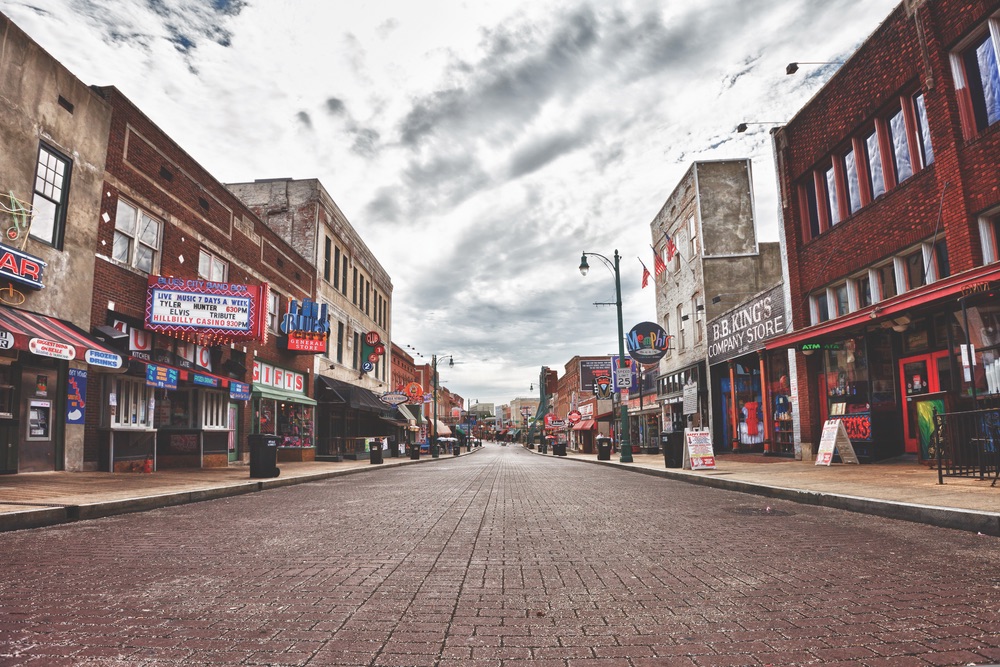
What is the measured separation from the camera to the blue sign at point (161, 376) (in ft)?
50.4

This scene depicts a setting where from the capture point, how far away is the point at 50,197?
1359 centimetres

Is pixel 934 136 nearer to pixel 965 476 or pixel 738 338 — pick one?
pixel 965 476

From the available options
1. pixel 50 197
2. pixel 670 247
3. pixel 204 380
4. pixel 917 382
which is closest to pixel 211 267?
pixel 204 380

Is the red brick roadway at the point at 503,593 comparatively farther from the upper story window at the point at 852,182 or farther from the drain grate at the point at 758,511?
the upper story window at the point at 852,182

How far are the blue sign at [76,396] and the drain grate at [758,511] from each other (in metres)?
13.5

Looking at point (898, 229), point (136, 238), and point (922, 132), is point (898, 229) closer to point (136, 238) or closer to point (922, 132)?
point (922, 132)

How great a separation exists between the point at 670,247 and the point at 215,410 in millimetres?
23387

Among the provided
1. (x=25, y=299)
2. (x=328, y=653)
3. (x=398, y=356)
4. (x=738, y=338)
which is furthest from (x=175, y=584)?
(x=398, y=356)

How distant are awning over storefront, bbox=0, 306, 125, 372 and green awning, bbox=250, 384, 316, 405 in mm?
9297

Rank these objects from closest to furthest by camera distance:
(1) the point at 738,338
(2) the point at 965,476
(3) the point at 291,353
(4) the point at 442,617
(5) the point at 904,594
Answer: (4) the point at 442,617
(5) the point at 904,594
(2) the point at 965,476
(1) the point at 738,338
(3) the point at 291,353

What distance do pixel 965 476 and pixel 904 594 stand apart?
800 centimetres

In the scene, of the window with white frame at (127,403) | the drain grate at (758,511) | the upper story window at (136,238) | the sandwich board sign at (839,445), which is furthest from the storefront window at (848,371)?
the upper story window at (136,238)

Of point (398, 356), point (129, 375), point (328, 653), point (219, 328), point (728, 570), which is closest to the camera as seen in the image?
point (328, 653)

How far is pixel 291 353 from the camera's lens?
2766 centimetres
